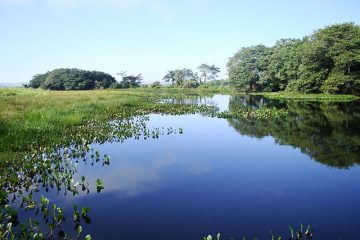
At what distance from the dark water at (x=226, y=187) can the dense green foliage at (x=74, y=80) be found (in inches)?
3600

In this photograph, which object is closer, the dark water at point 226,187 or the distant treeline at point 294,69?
the dark water at point 226,187

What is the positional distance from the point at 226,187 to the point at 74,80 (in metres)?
103

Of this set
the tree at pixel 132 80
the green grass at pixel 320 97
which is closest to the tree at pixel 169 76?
the tree at pixel 132 80

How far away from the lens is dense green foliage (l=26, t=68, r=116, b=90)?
108688 mm

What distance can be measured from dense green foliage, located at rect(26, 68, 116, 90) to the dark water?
91441 mm

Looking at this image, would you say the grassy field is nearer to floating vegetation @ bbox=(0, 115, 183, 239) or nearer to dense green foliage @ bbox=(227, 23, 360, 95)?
floating vegetation @ bbox=(0, 115, 183, 239)

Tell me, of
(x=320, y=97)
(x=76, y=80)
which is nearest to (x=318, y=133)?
(x=320, y=97)

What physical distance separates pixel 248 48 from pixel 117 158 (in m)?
84.1

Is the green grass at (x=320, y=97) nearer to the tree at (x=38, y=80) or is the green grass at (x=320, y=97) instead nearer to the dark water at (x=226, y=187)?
the dark water at (x=226, y=187)

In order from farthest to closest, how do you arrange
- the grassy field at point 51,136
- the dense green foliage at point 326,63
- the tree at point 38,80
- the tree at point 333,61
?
1. the tree at point 38,80
2. the dense green foliage at point 326,63
3. the tree at point 333,61
4. the grassy field at point 51,136

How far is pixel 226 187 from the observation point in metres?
13.1

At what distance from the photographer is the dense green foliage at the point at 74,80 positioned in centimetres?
10869

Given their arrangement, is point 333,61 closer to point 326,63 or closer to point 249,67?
point 326,63

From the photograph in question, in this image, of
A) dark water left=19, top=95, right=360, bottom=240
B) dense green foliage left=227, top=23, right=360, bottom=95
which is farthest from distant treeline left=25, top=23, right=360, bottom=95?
dark water left=19, top=95, right=360, bottom=240
